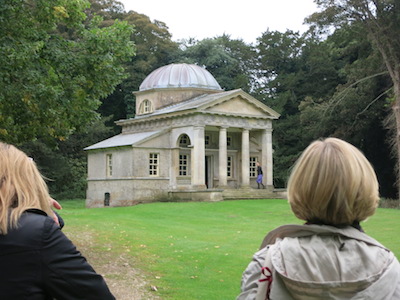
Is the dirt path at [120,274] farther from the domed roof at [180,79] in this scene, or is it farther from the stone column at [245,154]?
the domed roof at [180,79]

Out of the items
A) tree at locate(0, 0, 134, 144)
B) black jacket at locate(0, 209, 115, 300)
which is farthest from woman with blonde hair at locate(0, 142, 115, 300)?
tree at locate(0, 0, 134, 144)

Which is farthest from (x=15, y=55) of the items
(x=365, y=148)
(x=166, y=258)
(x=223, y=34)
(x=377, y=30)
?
(x=223, y=34)

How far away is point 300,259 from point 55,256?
1158 mm

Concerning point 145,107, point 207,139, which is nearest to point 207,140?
point 207,139

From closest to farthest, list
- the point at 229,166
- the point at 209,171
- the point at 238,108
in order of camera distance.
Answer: the point at 238,108 < the point at 209,171 < the point at 229,166

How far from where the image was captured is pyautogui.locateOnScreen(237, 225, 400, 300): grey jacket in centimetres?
261

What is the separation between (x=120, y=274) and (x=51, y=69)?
522 cm

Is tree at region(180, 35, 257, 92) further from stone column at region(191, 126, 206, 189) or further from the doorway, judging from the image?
stone column at region(191, 126, 206, 189)

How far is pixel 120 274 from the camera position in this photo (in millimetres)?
11148

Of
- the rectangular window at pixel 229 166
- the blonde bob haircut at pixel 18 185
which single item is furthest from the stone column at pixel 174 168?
the blonde bob haircut at pixel 18 185

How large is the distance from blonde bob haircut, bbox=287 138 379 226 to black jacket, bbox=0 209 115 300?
1133 millimetres

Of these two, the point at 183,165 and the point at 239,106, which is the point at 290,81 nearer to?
the point at 239,106

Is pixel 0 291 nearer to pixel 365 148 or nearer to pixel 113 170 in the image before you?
pixel 113 170

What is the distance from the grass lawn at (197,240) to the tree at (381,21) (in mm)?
9190
